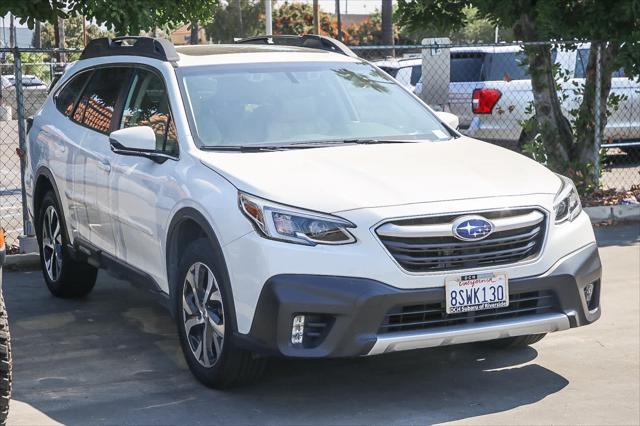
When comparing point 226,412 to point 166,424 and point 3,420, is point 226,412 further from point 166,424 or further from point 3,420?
point 3,420

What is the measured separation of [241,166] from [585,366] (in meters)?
2.28

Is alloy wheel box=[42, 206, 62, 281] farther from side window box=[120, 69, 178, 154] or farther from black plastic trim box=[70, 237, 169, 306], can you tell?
side window box=[120, 69, 178, 154]

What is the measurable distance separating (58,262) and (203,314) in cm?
257

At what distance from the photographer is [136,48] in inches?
292

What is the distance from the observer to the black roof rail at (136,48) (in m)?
6.98

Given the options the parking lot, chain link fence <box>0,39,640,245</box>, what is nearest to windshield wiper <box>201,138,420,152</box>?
the parking lot

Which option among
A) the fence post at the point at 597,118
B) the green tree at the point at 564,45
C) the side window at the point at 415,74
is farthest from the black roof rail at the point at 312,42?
the side window at the point at 415,74

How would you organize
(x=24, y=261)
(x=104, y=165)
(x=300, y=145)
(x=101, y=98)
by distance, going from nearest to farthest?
1. (x=300, y=145)
2. (x=104, y=165)
3. (x=101, y=98)
4. (x=24, y=261)

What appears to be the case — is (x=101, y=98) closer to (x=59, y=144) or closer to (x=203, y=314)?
(x=59, y=144)

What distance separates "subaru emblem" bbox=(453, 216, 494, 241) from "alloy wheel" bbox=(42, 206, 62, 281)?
3.56 metres

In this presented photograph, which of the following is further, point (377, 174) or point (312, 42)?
point (312, 42)

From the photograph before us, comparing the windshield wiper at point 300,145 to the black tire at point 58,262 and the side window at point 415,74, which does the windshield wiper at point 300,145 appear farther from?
the side window at point 415,74

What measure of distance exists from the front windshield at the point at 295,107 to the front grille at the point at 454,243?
123 centimetres

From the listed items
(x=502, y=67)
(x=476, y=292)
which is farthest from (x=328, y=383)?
(x=502, y=67)
